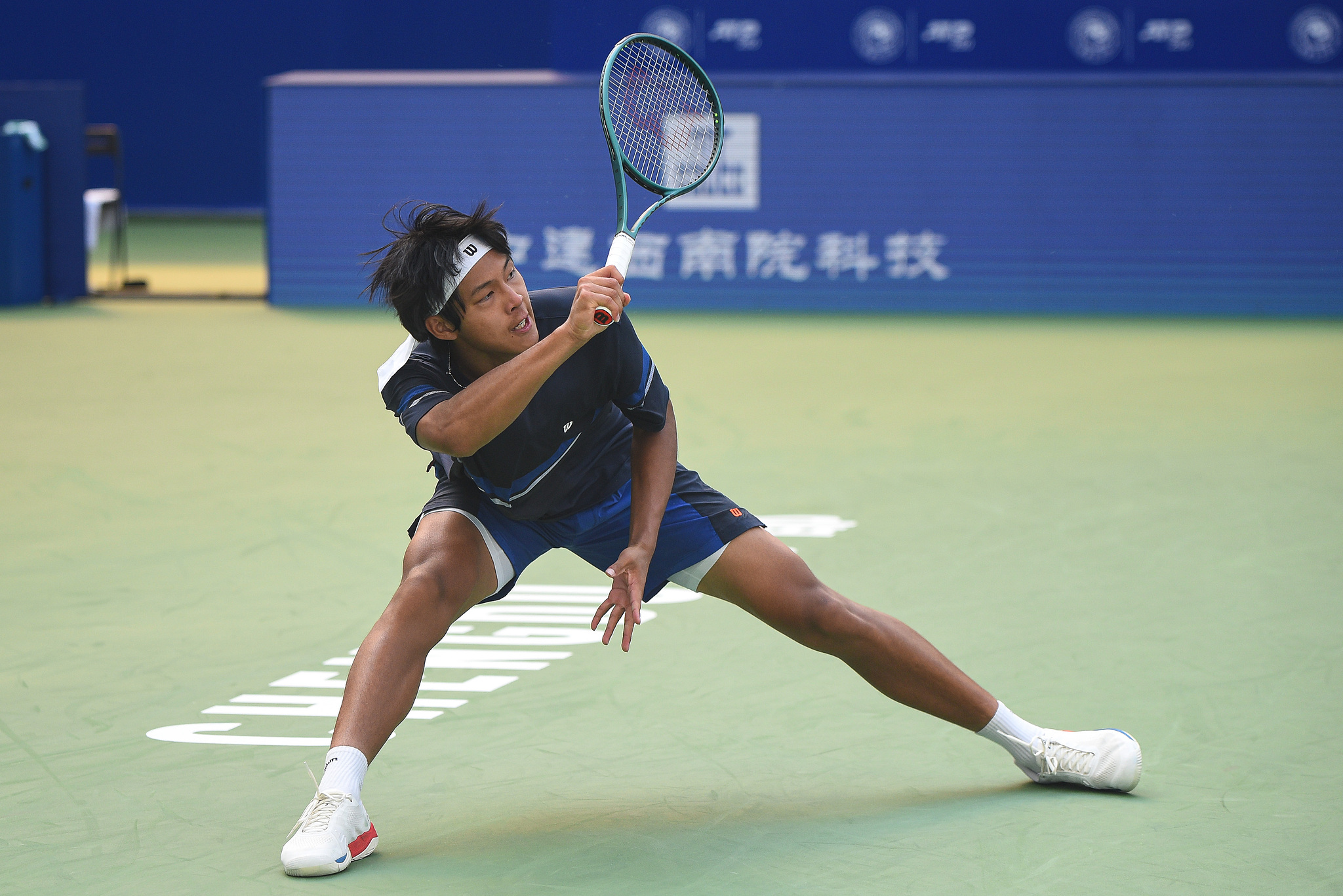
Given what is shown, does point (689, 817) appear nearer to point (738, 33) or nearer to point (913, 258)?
point (913, 258)

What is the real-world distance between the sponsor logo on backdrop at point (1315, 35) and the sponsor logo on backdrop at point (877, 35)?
357 cm

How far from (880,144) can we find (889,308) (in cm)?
156

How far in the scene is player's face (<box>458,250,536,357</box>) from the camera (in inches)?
133

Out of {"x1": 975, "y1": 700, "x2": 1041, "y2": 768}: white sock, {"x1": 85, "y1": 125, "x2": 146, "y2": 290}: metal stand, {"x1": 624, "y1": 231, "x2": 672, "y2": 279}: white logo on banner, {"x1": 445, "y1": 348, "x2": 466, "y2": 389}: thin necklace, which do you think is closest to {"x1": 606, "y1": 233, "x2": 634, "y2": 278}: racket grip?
{"x1": 445, "y1": 348, "x2": 466, "y2": 389}: thin necklace

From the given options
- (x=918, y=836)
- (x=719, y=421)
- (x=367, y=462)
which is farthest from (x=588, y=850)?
(x=719, y=421)

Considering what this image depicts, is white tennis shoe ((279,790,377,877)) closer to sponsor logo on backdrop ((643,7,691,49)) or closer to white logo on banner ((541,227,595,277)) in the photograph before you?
white logo on banner ((541,227,595,277))

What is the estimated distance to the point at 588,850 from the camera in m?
3.33

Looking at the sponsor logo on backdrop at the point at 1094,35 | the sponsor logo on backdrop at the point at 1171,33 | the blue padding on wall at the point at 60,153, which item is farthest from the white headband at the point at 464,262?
the blue padding on wall at the point at 60,153

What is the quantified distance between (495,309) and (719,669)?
5.44 feet

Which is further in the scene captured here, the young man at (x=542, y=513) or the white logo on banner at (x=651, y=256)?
the white logo on banner at (x=651, y=256)

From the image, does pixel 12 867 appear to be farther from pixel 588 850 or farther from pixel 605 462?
pixel 605 462

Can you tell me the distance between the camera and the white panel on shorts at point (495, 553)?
11.8ft

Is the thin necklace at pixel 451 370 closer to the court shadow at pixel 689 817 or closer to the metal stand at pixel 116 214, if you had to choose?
the court shadow at pixel 689 817

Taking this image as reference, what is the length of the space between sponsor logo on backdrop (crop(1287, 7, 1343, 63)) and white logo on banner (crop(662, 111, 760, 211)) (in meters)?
5.00
